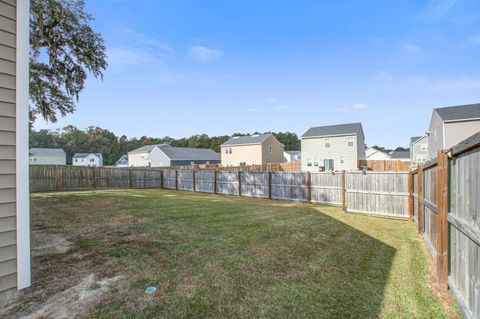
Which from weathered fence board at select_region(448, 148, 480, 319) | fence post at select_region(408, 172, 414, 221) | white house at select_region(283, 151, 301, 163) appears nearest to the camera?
weathered fence board at select_region(448, 148, 480, 319)

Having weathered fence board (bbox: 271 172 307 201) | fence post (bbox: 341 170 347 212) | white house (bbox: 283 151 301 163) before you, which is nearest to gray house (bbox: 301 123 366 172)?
weathered fence board (bbox: 271 172 307 201)

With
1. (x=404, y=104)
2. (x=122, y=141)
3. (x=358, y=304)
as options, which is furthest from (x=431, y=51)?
(x=122, y=141)

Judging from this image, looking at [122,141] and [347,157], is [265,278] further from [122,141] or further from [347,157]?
[122,141]

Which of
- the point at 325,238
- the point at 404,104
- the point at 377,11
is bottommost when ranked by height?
the point at 325,238

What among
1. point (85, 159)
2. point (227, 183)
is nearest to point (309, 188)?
point (227, 183)

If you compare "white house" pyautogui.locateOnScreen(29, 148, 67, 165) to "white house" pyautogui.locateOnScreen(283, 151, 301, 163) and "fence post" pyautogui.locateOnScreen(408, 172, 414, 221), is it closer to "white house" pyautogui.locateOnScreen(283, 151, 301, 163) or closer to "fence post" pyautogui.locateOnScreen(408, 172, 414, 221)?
"white house" pyautogui.locateOnScreen(283, 151, 301, 163)

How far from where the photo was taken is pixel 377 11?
9172 mm

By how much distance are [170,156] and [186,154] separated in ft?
10.4

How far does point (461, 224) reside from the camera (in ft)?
7.79

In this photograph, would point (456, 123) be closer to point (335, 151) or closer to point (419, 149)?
point (335, 151)

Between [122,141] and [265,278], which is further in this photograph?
[122,141]

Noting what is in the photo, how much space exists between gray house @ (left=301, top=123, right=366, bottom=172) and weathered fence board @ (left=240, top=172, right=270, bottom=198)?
14631mm

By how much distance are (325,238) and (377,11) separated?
9.05 metres

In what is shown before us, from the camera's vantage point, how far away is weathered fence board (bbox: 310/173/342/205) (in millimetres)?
9560
